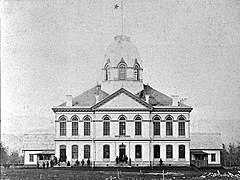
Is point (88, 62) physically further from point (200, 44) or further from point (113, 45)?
point (200, 44)

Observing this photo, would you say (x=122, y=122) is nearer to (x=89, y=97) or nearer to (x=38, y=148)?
(x=89, y=97)

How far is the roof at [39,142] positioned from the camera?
Result: 18.1ft

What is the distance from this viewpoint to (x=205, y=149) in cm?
528

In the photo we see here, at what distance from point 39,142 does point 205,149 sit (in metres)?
1.51

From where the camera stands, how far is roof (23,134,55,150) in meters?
5.51

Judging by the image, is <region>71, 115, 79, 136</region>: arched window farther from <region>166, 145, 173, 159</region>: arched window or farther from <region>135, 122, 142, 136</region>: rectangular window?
<region>166, 145, 173, 159</region>: arched window

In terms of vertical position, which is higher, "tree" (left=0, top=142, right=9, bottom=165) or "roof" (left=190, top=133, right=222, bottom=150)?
"roof" (left=190, top=133, right=222, bottom=150)

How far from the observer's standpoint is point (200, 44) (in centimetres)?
533

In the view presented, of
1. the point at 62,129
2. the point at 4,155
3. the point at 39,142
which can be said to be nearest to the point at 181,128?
the point at 62,129

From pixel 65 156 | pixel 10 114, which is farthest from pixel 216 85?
pixel 10 114

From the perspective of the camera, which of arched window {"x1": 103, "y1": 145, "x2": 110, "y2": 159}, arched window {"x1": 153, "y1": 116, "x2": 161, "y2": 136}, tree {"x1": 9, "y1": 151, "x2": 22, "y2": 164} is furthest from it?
tree {"x1": 9, "y1": 151, "x2": 22, "y2": 164}

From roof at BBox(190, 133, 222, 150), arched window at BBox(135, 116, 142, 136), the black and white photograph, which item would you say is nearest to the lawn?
the black and white photograph

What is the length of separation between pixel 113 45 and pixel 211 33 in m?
0.88

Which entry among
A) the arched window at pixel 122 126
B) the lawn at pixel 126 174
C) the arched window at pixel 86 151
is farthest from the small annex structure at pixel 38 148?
the arched window at pixel 122 126
